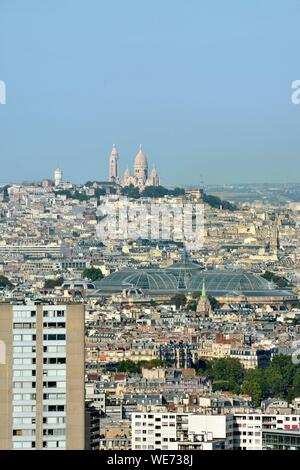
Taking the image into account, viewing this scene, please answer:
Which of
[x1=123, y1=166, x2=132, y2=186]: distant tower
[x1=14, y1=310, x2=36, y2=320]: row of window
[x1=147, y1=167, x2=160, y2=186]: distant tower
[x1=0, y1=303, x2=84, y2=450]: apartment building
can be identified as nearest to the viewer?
[x1=0, y1=303, x2=84, y2=450]: apartment building

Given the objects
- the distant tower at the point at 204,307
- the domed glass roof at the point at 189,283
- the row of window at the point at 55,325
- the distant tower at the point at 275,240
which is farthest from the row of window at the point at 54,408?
the distant tower at the point at 275,240

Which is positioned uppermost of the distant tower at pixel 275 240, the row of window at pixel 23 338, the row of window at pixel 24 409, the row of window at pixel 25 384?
the distant tower at pixel 275 240

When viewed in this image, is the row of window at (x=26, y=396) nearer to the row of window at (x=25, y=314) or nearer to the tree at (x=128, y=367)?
the row of window at (x=25, y=314)

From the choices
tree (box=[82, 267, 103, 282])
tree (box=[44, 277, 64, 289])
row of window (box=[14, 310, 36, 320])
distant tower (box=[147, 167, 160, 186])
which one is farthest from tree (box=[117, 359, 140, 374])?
distant tower (box=[147, 167, 160, 186])

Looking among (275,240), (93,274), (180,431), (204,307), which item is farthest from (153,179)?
(180,431)

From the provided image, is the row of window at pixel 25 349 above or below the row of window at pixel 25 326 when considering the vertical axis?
below

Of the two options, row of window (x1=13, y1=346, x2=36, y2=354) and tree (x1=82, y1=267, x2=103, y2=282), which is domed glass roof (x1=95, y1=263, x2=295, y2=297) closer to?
tree (x1=82, y1=267, x2=103, y2=282)
